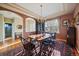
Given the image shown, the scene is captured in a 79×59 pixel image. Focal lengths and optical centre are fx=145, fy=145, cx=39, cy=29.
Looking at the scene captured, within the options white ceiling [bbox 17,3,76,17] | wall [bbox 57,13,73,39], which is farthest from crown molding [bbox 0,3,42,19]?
wall [bbox 57,13,73,39]

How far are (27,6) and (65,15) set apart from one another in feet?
2.45

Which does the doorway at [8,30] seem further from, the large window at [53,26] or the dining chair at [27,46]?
the large window at [53,26]

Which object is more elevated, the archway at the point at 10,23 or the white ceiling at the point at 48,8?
the white ceiling at the point at 48,8

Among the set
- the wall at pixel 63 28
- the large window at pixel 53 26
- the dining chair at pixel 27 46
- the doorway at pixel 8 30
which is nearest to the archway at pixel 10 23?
the doorway at pixel 8 30

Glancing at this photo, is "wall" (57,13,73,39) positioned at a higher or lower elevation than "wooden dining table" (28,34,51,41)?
higher

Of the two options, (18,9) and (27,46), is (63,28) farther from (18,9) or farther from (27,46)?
(18,9)

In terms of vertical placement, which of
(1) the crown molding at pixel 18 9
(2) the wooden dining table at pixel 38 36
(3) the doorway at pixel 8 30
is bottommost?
(2) the wooden dining table at pixel 38 36

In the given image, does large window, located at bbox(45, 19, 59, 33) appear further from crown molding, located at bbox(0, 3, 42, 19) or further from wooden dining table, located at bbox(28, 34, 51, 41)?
crown molding, located at bbox(0, 3, 42, 19)

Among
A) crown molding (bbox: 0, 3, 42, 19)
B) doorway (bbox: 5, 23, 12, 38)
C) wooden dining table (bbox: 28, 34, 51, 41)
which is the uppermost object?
crown molding (bbox: 0, 3, 42, 19)

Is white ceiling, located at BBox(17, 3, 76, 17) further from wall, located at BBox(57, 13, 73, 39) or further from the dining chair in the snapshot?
the dining chair

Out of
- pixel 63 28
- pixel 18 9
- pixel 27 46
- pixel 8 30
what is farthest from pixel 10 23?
pixel 63 28

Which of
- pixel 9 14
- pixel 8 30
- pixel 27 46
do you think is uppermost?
pixel 9 14

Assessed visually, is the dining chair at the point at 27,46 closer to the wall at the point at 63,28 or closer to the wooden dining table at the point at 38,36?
the wooden dining table at the point at 38,36

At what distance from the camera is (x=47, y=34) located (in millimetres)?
2797
